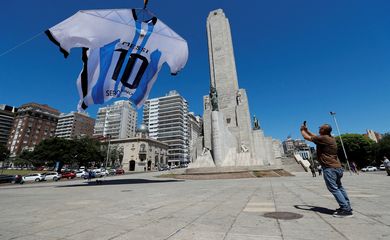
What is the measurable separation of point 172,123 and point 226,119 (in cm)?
8535

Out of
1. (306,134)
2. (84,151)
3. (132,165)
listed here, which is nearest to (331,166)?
(306,134)

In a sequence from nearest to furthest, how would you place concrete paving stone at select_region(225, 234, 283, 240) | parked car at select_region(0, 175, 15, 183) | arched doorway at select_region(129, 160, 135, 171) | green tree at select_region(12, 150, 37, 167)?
concrete paving stone at select_region(225, 234, 283, 240), parked car at select_region(0, 175, 15, 183), green tree at select_region(12, 150, 37, 167), arched doorway at select_region(129, 160, 135, 171)

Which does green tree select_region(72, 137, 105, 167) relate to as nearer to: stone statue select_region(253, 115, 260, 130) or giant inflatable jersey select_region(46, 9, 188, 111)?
stone statue select_region(253, 115, 260, 130)

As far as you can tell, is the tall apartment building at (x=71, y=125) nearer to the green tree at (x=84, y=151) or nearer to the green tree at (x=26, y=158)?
the green tree at (x=26, y=158)

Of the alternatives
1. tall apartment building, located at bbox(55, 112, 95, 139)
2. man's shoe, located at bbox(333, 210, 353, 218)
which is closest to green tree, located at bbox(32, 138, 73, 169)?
man's shoe, located at bbox(333, 210, 353, 218)

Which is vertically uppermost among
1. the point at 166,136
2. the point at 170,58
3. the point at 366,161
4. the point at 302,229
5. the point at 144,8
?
the point at 166,136

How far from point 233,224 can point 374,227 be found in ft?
8.17

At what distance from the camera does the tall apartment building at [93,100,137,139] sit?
136250 millimetres

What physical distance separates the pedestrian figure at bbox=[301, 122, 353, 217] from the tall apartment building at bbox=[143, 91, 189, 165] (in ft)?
374

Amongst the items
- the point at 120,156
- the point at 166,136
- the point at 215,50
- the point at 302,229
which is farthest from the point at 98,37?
the point at 166,136

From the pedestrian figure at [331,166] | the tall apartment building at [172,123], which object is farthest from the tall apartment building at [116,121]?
the pedestrian figure at [331,166]

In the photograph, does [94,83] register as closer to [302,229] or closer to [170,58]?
[170,58]

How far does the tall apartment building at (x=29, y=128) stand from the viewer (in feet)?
387

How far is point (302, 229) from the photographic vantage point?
12.3 feet
